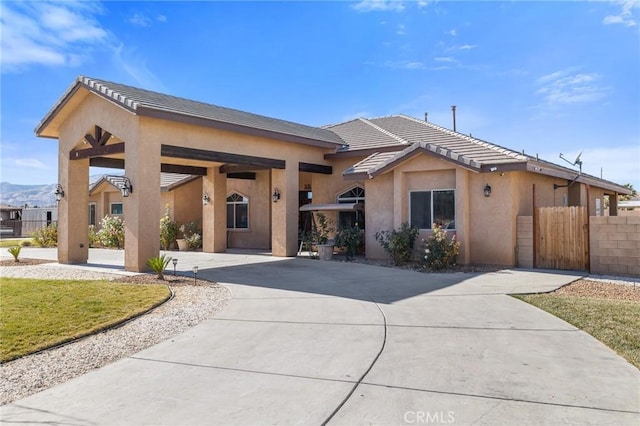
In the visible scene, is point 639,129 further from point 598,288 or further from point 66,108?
point 66,108

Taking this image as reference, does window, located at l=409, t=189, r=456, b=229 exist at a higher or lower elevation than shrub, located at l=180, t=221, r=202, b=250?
higher

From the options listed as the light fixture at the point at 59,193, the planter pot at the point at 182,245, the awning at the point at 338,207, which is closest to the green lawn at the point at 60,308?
the light fixture at the point at 59,193

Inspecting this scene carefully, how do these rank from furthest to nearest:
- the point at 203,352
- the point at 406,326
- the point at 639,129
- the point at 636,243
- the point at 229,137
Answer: the point at 639,129
the point at 229,137
the point at 636,243
the point at 406,326
the point at 203,352

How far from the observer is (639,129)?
1928cm

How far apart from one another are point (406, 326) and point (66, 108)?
583 inches

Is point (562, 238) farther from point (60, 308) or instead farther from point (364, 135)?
point (60, 308)

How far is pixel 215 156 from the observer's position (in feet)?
47.0

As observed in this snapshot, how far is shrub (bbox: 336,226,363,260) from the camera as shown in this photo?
54.0 feet

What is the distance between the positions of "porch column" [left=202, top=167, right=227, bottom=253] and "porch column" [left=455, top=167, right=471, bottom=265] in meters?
10.7

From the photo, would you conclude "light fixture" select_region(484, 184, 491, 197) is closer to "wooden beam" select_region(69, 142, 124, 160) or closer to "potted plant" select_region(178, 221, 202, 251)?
"wooden beam" select_region(69, 142, 124, 160)

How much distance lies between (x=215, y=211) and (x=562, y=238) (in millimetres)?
14007

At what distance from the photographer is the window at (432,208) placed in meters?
14.6

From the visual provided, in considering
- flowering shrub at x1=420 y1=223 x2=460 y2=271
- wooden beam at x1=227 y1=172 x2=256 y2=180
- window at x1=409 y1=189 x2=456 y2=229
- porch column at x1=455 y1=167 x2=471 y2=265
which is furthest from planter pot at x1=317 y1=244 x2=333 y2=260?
wooden beam at x1=227 y1=172 x2=256 y2=180

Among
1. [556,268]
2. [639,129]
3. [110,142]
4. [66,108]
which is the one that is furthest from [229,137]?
[639,129]
